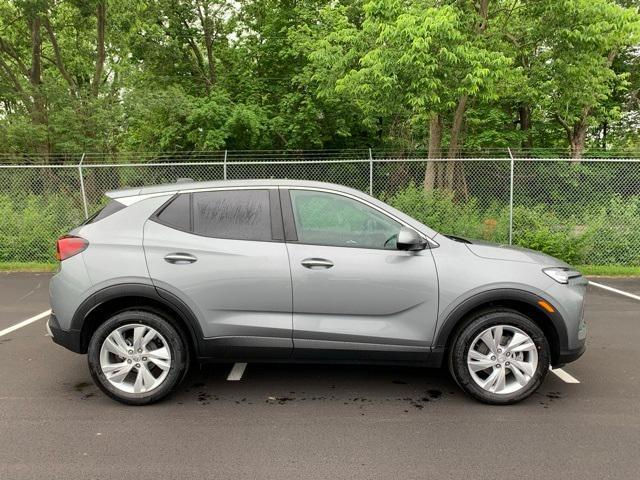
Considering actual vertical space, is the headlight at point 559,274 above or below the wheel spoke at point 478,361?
Result: above

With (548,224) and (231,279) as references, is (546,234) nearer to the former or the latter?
(548,224)

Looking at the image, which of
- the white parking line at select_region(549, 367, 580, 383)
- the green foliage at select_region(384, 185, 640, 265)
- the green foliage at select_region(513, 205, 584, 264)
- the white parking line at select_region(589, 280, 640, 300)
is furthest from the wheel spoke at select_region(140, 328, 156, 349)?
the green foliage at select_region(513, 205, 584, 264)

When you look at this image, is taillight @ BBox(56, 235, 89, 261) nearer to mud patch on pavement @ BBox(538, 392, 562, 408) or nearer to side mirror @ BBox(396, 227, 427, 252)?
side mirror @ BBox(396, 227, 427, 252)

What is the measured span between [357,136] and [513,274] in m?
13.6

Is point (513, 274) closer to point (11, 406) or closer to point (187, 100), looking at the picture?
point (11, 406)

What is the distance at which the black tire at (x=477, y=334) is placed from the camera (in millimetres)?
3721

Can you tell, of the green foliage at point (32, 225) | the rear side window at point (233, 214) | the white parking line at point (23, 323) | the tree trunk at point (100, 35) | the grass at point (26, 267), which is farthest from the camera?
the tree trunk at point (100, 35)

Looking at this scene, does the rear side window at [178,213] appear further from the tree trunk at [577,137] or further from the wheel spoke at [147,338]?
the tree trunk at [577,137]

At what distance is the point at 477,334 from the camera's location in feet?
12.2

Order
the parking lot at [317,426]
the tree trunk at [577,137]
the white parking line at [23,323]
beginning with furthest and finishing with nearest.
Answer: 1. the tree trunk at [577,137]
2. the white parking line at [23,323]
3. the parking lot at [317,426]

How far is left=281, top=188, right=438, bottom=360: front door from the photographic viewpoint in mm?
3676

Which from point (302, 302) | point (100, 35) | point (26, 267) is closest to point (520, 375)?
point (302, 302)

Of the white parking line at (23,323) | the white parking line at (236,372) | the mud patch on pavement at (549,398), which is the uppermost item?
the white parking line at (23,323)

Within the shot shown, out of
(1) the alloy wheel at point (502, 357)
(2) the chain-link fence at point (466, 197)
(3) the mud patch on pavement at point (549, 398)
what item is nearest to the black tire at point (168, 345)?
(1) the alloy wheel at point (502, 357)
